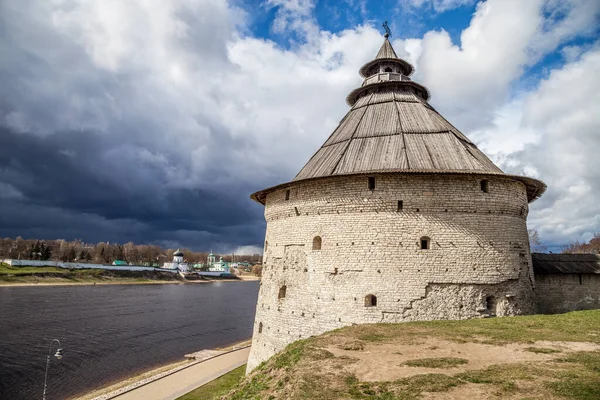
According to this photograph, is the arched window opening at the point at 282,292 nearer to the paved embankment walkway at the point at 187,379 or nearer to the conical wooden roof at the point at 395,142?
the conical wooden roof at the point at 395,142

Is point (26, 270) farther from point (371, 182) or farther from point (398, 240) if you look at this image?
point (398, 240)

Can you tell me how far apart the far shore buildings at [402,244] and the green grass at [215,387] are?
2171mm

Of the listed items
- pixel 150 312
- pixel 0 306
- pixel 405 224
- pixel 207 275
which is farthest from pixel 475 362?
pixel 207 275

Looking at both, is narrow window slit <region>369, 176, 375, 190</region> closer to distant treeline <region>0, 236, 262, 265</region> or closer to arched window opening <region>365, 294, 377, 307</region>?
arched window opening <region>365, 294, 377, 307</region>

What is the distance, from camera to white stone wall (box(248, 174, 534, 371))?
10828mm

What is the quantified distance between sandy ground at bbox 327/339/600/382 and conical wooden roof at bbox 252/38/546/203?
5119 millimetres

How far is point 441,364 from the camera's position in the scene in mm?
6500

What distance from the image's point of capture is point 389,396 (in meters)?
5.38

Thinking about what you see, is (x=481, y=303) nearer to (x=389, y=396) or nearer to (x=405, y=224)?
(x=405, y=224)

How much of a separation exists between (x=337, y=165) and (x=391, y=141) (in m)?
2.12

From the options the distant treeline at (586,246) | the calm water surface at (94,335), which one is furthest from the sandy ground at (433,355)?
the distant treeline at (586,246)

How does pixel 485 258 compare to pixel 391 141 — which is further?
pixel 391 141

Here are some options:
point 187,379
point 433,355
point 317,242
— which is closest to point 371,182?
point 317,242

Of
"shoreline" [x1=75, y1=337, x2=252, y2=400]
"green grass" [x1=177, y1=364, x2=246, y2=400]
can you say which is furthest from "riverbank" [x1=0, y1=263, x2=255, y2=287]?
"green grass" [x1=177, y1=364, x2=246, y2=400]
